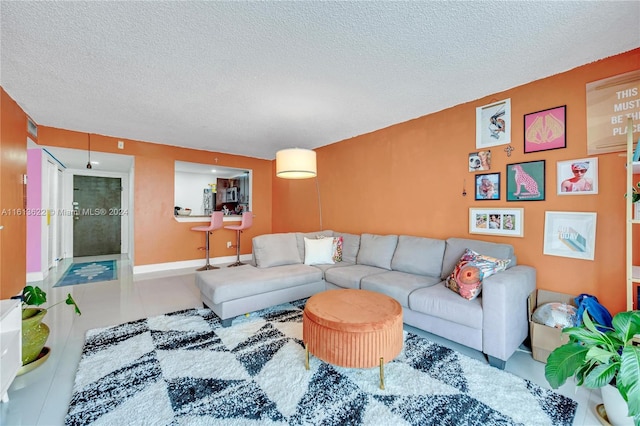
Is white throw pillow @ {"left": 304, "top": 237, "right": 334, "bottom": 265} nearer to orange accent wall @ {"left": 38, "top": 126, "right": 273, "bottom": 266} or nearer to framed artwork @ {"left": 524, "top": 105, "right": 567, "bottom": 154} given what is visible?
framed artwork @ {"left": 524, "top": 105, "right": 567, "bottom": 154}

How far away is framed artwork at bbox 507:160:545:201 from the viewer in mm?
2555

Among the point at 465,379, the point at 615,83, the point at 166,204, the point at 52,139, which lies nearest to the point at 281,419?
the point at 465,379

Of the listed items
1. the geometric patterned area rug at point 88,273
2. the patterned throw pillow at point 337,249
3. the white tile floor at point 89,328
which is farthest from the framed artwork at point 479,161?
the geometric patterned area rug at point 88,273

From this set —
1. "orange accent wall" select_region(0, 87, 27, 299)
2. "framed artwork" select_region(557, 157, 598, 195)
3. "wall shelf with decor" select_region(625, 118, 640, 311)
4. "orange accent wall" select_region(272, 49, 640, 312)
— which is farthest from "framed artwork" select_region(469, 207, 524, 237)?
"orange accent wall" select_region(0, 87, 27, 299)

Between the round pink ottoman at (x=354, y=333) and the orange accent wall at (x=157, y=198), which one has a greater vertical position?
the orange accent wall at (x=157, y=198)

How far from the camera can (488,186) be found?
291 cm

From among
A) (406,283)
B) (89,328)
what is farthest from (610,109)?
(89,328)

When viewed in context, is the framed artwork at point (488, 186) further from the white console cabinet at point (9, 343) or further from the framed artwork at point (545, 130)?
the white console cabinet at point (9, 343)

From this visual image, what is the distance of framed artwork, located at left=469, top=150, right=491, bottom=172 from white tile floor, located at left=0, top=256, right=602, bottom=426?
1.80 m

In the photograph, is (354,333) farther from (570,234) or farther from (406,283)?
(570,234)

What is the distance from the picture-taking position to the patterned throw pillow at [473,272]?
88.1 inches

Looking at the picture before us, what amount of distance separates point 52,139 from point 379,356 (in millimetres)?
5477

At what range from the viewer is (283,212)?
6.17 m

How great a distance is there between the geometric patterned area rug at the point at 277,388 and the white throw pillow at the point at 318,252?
4.44ft
